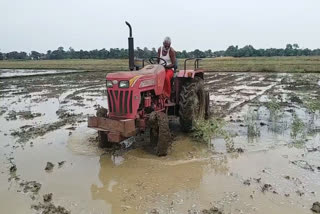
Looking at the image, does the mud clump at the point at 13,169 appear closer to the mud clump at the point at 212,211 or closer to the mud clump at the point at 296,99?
the mud clump at the point at 212,211

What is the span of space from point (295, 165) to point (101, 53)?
75.7m

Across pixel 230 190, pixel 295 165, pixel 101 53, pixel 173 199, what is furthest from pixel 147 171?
pixel 101 53

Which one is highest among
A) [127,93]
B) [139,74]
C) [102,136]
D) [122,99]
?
[139,74]

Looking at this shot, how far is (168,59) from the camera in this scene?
695cm

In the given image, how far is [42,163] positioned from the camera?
575cm

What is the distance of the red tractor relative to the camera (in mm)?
5602

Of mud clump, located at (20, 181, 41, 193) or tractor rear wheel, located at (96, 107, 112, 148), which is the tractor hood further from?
mud clump, located at (20, 181, 41, 193)

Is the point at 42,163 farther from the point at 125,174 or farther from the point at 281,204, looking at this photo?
the point at 281,204

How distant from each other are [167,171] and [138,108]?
1.31 meters

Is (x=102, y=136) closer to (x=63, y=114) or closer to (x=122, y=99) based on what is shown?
(x=122, y=99)

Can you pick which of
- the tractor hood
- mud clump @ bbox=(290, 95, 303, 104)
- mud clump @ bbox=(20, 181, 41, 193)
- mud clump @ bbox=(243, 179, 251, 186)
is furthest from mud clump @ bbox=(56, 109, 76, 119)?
mud clump @ bbox=(290, 95, 303, 104)

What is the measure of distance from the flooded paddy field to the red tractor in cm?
45

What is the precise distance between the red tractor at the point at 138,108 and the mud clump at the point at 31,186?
54.2 inches

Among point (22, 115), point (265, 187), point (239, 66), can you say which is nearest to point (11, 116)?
point (22, 115)
